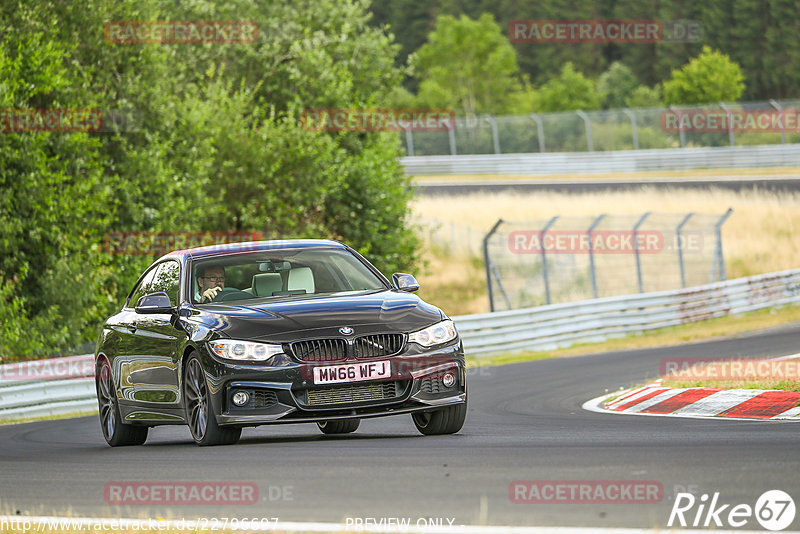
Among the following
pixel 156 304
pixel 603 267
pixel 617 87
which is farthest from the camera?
pixel 617 87

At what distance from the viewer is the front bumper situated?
8.85 metres

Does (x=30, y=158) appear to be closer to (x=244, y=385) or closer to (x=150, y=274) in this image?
(x=150, y=274)

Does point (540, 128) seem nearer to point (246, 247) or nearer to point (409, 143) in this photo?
point (409, 143)

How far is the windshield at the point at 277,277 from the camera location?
32.9ft

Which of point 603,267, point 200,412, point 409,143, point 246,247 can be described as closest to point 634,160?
point 409,143

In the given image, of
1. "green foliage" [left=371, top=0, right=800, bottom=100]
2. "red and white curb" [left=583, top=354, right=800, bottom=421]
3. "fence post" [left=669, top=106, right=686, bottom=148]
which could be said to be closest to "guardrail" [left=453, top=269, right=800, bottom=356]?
"red and white curb" [left=583, top=354, right=800, bottom=421]

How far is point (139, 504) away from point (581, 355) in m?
15.8

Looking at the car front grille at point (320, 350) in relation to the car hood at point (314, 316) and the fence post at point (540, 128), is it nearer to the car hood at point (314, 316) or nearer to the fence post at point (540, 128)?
the car hood at point (314, 316)

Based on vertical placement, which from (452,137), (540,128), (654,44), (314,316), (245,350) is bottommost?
(452,137)

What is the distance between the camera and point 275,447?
30.6 feet

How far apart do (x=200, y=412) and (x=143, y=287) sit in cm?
225

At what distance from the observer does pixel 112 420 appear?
11086 millimetres

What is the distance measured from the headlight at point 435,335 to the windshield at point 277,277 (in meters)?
1.03

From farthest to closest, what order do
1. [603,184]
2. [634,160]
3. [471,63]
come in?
[471,63] < [634,160] < [603,184]
